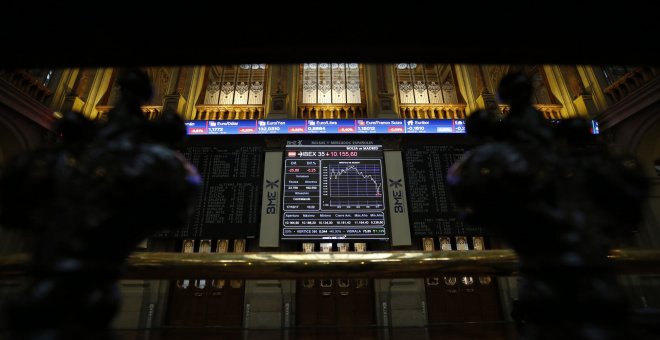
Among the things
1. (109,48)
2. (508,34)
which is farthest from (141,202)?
(508,34)

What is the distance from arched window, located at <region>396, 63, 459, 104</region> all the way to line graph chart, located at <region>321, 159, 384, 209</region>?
280 centimetres

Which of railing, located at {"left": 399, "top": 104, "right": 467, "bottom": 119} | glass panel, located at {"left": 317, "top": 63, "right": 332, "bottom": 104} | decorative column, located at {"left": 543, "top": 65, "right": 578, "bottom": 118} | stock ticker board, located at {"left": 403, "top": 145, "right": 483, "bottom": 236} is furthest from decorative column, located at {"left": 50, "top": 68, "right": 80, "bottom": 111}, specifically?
decorative column, located at {"left": 543, "top": 65, "right": 578, "bottom": 118}

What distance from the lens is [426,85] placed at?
934 centimetres

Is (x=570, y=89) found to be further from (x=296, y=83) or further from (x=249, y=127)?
(x=249, y=127)

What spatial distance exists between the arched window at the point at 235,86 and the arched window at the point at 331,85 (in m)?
1.33

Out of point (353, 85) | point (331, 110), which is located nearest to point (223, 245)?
point (331, 110)

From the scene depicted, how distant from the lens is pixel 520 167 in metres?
0.53

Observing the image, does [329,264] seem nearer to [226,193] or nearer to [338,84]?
[226,193]

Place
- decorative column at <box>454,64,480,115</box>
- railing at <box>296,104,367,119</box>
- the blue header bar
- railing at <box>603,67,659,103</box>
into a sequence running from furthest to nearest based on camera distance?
railing at <box>296,104,367,119</box> → decorative column at <box>454,64,480,115</box> → the blue header bar → railing at <box>603,67,659,103</box>

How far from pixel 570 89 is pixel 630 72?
1527mm

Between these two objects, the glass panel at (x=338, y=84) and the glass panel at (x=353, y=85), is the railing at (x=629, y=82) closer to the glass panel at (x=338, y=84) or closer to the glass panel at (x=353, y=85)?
the glass panel at (x=353, y=85)

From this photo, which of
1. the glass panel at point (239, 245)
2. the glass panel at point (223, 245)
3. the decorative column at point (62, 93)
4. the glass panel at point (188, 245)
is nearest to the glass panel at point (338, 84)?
the glass panel at point (239, 245)

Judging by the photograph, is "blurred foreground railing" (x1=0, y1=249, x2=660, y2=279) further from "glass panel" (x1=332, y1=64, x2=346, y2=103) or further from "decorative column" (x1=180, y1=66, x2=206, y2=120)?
"glass panel" (x1=332, y1=64, x2=346, y2=103)

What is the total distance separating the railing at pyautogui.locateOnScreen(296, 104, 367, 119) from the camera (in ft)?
28.5
